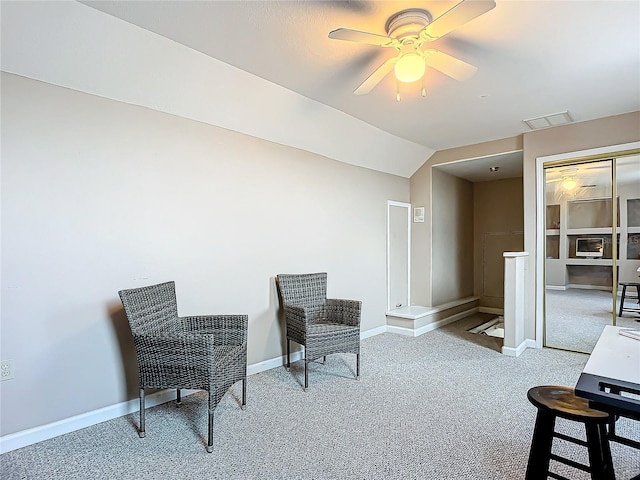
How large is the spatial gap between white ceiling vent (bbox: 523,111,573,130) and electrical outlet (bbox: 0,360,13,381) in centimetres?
487

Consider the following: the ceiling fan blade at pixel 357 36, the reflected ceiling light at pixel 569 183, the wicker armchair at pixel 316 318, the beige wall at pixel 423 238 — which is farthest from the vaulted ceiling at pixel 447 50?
the wicker armchair at pixel 316 318

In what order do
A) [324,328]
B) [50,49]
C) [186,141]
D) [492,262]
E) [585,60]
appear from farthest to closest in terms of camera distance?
1. [492,262]
2. [324,328]
3. [186,141]
4. [585,60]
5. [50,49]

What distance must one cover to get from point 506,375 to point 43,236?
3842mm

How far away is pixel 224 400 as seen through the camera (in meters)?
2.77

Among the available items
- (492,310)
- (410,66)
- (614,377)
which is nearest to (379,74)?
(410,66)

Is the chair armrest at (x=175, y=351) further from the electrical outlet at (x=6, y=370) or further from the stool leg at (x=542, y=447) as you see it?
the stool leg at (x=542, y=447)

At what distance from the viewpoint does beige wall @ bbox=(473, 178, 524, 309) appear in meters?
6.05

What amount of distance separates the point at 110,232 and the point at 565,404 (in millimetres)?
2794

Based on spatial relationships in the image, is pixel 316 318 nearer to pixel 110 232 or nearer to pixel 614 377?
pixel 110 232

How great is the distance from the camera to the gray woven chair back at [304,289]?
3.50m

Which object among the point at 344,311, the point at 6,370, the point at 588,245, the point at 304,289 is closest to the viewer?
the point at 6,370

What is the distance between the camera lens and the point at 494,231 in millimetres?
6312

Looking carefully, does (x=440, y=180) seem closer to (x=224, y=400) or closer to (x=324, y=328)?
(x=324, y=328)

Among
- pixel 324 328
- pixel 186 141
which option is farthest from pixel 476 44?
pixel 324 328
